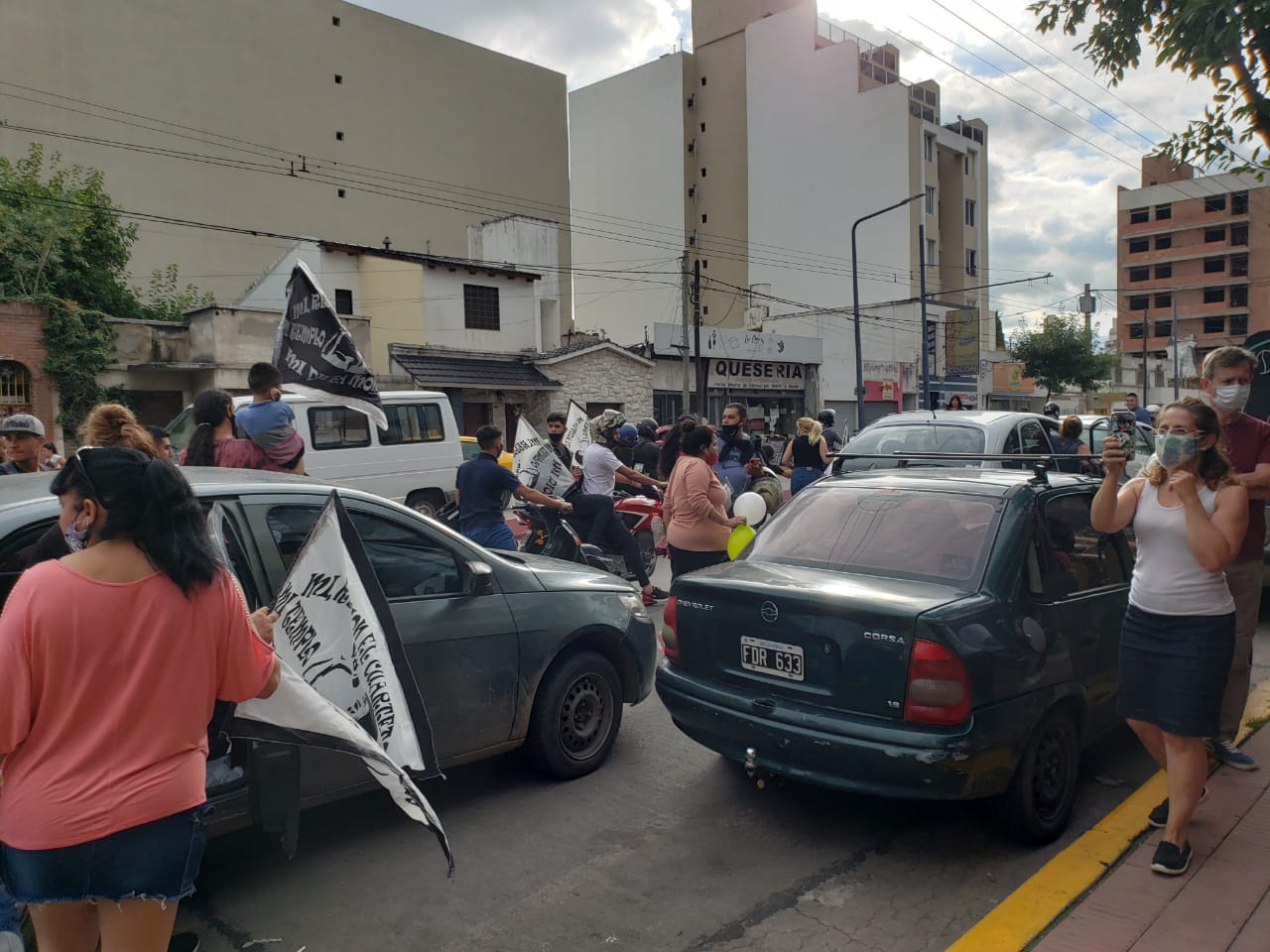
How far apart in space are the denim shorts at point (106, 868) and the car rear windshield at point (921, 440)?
737 cm

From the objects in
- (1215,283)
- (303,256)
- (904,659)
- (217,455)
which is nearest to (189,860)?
(904,659)

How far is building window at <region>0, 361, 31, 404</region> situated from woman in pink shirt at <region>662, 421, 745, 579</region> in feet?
59.2

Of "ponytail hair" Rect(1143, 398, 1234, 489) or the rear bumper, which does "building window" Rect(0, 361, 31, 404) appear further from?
"ponytail hair" Rect(1143, 398, 1234, 489)

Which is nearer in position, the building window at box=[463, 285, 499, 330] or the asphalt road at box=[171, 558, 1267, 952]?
the asphalt road at box=[171, 558, 1267, 952]

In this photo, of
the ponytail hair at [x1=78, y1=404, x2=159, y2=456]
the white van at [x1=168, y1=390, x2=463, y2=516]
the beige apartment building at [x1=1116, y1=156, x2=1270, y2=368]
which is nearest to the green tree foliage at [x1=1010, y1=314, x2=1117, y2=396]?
the beige apartment building at [x1=1116, y1=156, x2=1270, y2=368]

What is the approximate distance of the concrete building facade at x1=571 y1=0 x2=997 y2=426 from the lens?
48812 mm

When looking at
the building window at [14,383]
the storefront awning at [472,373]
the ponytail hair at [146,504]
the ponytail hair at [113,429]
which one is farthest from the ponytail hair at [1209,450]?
the storefront awning at [472,373]

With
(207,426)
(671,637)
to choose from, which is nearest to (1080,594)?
(671,637)

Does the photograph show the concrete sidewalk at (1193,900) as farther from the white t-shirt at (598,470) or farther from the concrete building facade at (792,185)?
the concrete building facade at (792,185)

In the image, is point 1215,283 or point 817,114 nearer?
point 817,114

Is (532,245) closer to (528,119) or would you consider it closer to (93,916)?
(528,119)

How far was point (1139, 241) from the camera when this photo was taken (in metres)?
78.3

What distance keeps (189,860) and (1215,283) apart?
86.3 meters

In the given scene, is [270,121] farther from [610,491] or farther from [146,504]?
[146,504]
